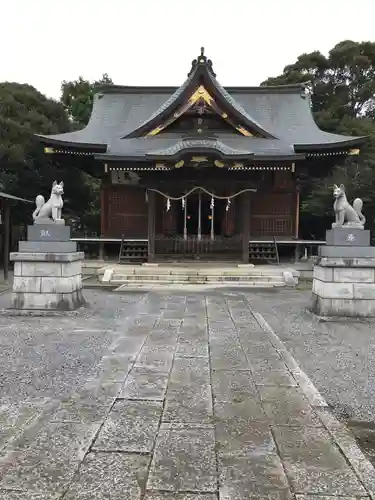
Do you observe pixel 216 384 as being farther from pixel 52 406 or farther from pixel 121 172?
pixel 121 172

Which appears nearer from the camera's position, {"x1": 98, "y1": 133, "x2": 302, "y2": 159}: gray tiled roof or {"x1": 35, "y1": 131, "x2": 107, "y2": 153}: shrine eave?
{"x1": 98, "y1": 133, "x2": 302, "y2": 159}: gray tiled roof

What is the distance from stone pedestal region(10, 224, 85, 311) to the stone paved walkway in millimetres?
3167

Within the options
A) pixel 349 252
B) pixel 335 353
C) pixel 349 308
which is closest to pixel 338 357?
pixel 335 353

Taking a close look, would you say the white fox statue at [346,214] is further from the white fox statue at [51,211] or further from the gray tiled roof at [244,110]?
the gray tiled roof at [244,110]

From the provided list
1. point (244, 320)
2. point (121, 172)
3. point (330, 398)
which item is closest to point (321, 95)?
point (121, 172)

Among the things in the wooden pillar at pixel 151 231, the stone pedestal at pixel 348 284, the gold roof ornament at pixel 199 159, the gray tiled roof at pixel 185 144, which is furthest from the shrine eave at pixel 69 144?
the stone pedestal at pixel 348 284

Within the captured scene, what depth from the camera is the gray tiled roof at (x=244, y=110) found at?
749 inches

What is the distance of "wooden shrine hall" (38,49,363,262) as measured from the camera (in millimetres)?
15430

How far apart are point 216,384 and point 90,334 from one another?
2781 mm

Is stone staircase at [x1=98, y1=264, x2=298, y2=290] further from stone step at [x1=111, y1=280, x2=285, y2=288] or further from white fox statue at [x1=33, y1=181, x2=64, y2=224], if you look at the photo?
white fox statue at [x1=33, y1=181, x2=64, y2=224]

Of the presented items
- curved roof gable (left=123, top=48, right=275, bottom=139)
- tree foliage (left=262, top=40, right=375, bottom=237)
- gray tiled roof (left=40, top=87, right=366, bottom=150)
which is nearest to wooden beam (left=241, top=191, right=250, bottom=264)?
curved roof gable (left=123, top=48, right=275, bottom=139)

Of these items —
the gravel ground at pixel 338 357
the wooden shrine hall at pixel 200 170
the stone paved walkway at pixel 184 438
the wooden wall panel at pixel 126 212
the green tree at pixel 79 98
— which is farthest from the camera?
the green tree at pixel 79 98

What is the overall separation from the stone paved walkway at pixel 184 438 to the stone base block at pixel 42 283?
3.15 metres

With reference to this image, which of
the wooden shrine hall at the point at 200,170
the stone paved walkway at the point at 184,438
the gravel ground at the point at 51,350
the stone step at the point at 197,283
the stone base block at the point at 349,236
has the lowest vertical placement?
the stone step at the point at 197,283
